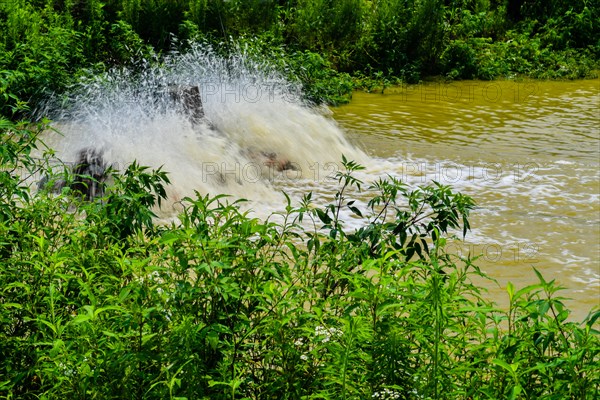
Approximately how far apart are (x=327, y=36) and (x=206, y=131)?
5543 mm

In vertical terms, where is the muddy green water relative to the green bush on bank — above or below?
below

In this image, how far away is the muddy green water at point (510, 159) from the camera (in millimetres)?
5984

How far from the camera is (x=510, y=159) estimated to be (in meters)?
8.92

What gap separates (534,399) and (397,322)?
44 cm

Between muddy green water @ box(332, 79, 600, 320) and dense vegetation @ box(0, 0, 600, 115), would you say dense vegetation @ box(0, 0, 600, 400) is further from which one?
dense vegetation @ box(0, 0, 600, 115)

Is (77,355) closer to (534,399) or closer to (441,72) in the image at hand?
(534,399)

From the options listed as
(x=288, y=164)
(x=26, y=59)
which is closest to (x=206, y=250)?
(x=288, y=164)

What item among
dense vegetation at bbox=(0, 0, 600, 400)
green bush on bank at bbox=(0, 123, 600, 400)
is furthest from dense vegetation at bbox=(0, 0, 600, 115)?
green bush on bank at bbox=(0, 123, 600, 400)

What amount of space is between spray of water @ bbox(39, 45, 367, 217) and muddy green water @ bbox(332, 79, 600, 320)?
2.27 ft

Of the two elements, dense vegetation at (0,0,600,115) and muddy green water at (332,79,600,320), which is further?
dense vegetation at (0,0,600,115)

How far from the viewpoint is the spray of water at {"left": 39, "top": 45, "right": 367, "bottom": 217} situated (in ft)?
25.3

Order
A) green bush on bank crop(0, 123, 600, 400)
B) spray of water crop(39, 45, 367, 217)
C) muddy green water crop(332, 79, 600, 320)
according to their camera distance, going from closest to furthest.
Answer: green bush on bank crop(0, 123, 600, 400) → muddy green water crop(332, 79, 600, 320) → spray of water crop(39, 45, 367, 217)

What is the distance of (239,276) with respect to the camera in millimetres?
2771

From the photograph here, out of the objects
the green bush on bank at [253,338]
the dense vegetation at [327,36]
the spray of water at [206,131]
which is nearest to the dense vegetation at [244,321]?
the green bush on bank at [253,338]
